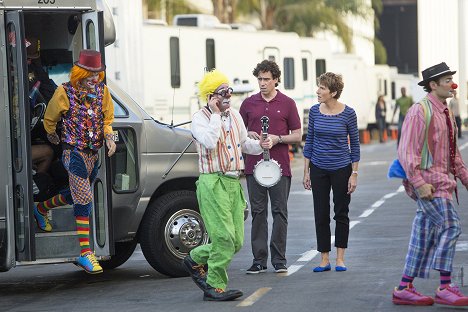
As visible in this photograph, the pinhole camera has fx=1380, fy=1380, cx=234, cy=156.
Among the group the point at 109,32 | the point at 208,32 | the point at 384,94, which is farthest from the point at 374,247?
the point at 384,94

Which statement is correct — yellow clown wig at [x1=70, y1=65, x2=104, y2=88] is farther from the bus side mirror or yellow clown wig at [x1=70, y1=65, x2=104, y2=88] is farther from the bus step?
the bus step

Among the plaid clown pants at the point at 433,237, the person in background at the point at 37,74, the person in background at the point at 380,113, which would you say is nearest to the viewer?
the plaid clown pants at the point at 433,237

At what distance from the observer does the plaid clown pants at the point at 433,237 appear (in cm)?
943

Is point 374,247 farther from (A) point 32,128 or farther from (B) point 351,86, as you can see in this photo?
(B) point 351,86

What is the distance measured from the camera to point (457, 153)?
9.73 metres

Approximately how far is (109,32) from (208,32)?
742 inches

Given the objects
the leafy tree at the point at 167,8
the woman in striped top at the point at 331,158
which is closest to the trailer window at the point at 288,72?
the leafy tree at the point at 167,8

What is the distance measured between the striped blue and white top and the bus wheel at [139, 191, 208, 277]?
117 cm

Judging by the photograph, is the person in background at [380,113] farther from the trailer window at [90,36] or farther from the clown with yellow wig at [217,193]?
the clown with yellow wig at [217,193]

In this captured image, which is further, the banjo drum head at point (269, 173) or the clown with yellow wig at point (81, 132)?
the banjo drum head at point (269, 173)

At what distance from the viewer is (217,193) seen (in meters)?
10.2

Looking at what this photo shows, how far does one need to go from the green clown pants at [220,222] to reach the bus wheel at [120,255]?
2.37m

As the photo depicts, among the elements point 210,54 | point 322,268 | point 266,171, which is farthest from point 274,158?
point 210,54

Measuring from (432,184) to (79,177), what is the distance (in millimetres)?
2906
